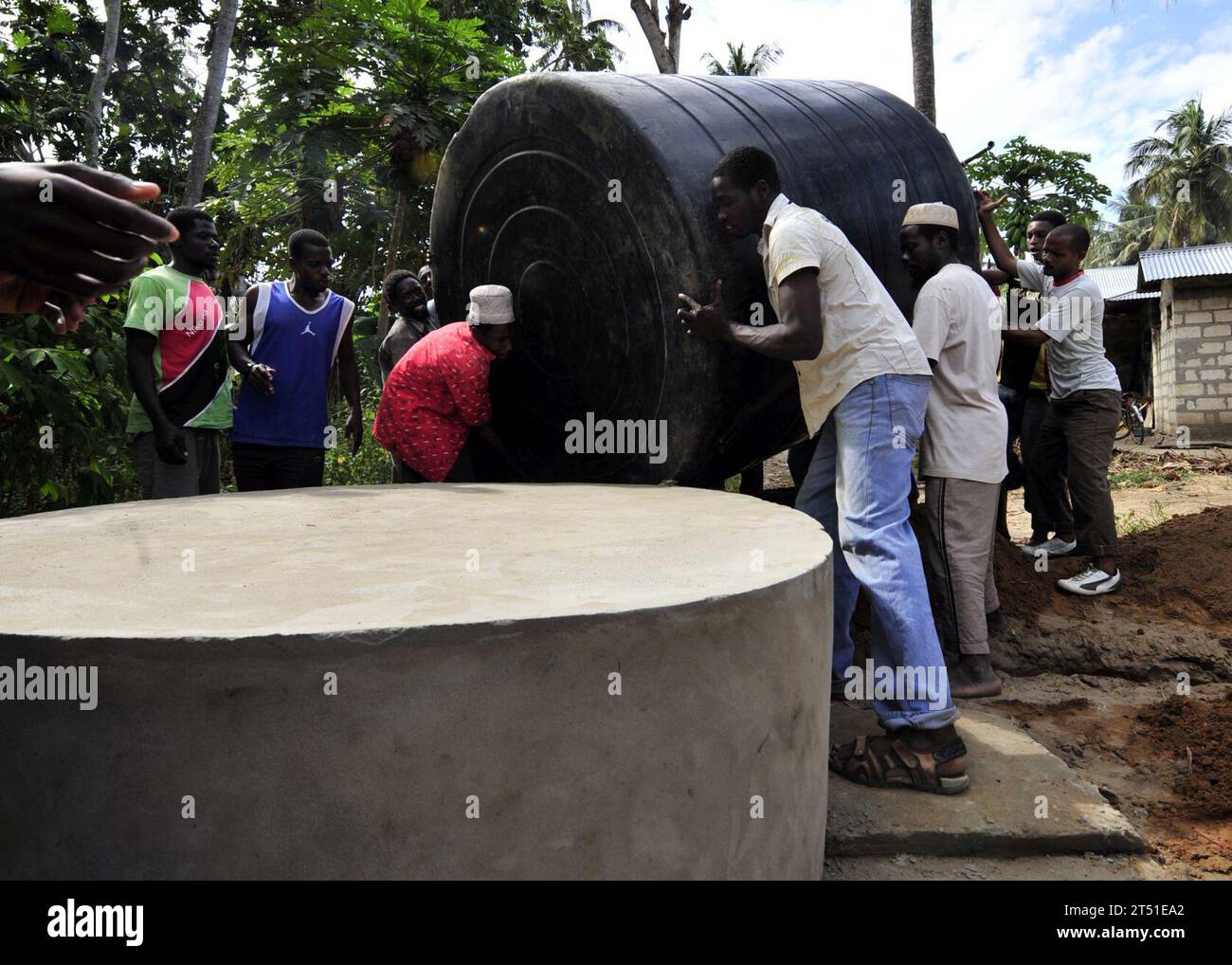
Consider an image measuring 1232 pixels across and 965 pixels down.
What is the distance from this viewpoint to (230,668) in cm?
144

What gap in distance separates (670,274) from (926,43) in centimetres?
669

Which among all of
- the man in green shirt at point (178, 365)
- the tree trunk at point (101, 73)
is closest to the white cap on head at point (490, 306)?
the man in green shirt at point (178, 365)

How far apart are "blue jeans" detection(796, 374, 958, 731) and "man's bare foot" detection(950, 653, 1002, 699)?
3.03 ft

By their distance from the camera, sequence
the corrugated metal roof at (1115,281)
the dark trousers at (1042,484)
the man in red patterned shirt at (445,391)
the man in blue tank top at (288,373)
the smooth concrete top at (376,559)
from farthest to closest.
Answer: the corrugated metal roof at (1115,281) → the dark trousers at (1042,484) → the man in blue tank top at (288,373) → the man in red patterned shirt at (445,391) → the smooth concrete top at (376,559)

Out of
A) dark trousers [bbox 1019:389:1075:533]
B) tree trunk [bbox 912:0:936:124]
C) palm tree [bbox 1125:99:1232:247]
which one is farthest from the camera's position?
palm tree [bbox 1125:99:1232:247]

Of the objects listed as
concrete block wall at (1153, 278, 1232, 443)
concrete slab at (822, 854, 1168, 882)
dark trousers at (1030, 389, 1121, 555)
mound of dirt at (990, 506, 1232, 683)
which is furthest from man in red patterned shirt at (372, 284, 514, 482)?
concrete block wall at (1153, 278, 1232, 443)

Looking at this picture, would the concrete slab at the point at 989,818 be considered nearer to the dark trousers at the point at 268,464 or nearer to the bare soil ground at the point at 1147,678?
the bare soil ground at the point at 1147,678

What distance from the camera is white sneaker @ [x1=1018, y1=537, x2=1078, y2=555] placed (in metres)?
5.10

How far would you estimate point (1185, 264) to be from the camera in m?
14.3

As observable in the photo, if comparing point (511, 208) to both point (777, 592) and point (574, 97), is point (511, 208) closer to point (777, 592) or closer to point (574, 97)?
point (574, 97)

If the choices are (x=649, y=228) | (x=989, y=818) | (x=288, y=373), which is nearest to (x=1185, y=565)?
(x=989, y=818)

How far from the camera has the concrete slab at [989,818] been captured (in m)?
2.48

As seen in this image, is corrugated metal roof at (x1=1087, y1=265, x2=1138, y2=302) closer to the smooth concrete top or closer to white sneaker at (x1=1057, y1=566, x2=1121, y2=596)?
white sneaker at (x1=1057, y1=566, x2=1121, y2=596)

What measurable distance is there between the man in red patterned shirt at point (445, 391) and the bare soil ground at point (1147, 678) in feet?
7.25
